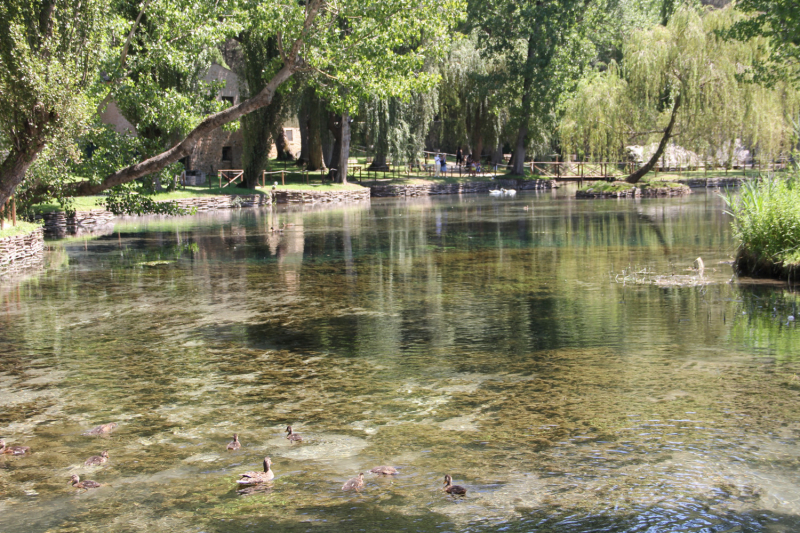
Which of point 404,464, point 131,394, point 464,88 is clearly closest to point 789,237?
point 404,464

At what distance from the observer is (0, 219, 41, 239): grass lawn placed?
68.8ft

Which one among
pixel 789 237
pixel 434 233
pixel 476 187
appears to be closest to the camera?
pixel 789 237

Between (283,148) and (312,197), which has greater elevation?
(283,148)

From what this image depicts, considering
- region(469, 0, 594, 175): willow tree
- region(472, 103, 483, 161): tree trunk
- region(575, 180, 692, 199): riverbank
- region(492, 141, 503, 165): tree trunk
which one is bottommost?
region(575, 180, 692, 199): riverbank

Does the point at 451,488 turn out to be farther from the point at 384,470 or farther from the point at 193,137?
the point at 193,137

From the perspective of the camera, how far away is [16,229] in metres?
21.8

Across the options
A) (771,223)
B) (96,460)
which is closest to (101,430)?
(96,460)

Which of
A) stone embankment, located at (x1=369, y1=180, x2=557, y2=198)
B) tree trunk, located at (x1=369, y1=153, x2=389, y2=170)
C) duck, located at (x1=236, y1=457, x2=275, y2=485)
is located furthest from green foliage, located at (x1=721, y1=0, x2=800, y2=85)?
duck, located at (x1=236, y1=457, x2=275, y2=485)

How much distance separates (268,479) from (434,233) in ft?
72.0

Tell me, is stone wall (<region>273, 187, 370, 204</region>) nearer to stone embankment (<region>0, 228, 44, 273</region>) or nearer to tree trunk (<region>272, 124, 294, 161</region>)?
tree trunk (<region>272, 124, 294, 161</region>)

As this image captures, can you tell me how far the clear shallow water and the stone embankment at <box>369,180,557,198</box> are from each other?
36.0 meters

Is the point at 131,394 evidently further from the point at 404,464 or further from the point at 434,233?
the point at 434,233

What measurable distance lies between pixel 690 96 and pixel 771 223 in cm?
2987

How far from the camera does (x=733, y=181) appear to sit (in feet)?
181
